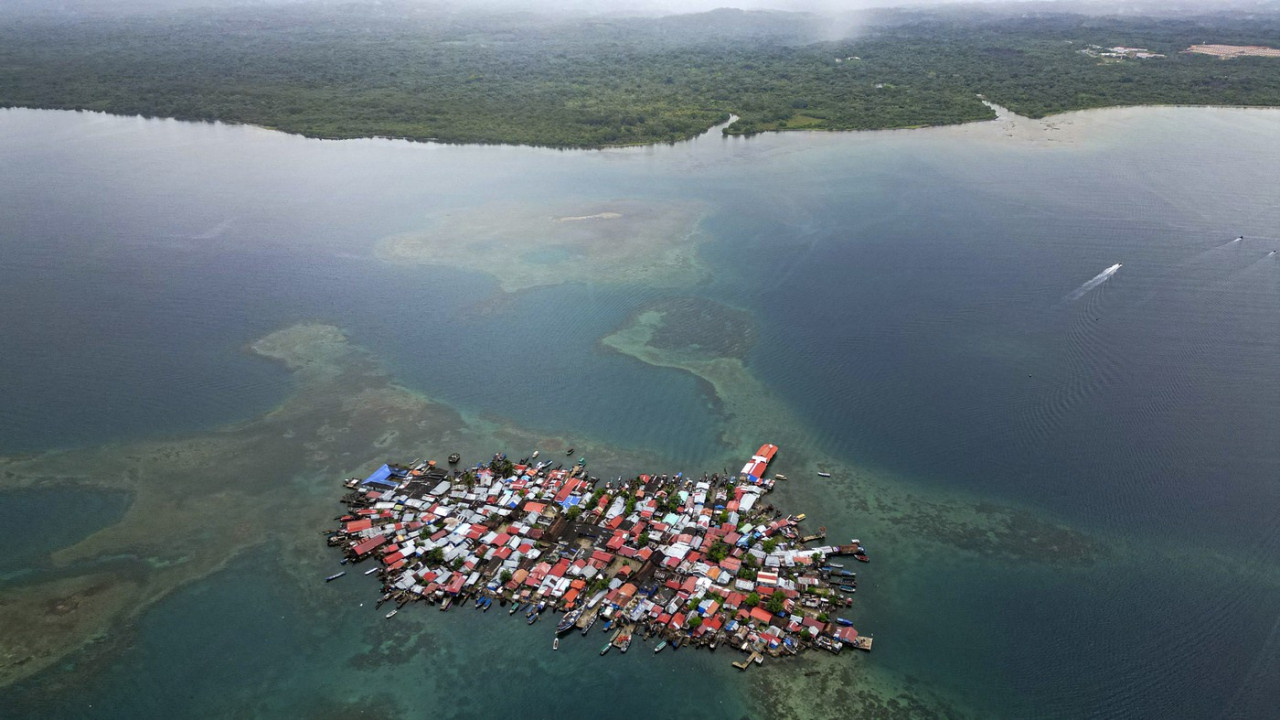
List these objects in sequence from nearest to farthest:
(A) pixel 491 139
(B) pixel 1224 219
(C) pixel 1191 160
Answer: (B) pixel 1224 219
(C) pixel 1191 160
(A) pixel 491 139

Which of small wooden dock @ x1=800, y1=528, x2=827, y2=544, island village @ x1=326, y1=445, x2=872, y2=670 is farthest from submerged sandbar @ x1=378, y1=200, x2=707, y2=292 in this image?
small wooden dock @ x1=800, y1=528, x2=827, y2=544

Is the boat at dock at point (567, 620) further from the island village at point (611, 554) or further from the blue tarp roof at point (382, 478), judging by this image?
the blue tarp roof at point (382, 478)

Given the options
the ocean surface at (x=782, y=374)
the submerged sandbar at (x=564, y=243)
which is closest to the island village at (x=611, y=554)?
the ocean surface at (x=782, y=374)

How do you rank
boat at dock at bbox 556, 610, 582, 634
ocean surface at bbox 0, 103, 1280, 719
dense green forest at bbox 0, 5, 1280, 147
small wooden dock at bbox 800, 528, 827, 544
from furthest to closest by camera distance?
dense green forest at bbox 0, 5, 1280, 147 < small wooden dock at bbox 800, 528, 827, 544 < boat at dock at bbox 556, 610, 582, 634 < ocean surface at bbox 0, 103, 1280, 719

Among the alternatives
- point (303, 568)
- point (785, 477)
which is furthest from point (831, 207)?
point (303, 568)

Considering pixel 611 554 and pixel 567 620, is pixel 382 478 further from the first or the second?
pixel 567 620

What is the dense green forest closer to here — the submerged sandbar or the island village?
the submerged sandbar

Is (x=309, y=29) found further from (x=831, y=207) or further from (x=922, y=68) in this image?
(x=831, y=207)

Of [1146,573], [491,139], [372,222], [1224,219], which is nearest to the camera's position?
[1146,573]
